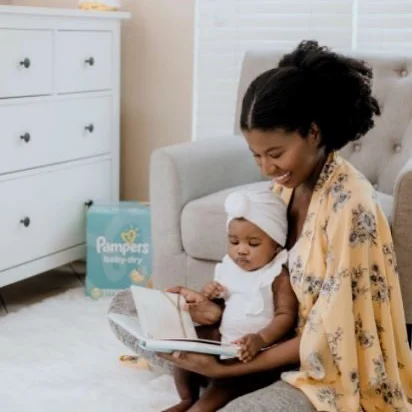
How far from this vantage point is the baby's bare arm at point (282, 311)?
5.88 feet

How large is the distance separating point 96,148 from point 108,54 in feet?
1.18

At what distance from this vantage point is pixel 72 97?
3.13 metres

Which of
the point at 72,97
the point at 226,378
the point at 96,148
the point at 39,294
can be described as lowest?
the point at 39,294

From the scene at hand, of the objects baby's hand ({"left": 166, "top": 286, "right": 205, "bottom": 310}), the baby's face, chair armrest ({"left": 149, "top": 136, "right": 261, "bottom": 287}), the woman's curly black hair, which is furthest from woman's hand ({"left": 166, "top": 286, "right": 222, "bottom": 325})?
chair armrest ({"left": 149, "top": 136, "right": 261, "bottom": 287})

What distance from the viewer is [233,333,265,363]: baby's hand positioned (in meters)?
1.74

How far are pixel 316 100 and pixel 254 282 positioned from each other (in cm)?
41

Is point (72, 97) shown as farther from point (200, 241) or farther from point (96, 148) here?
point (200, 241)

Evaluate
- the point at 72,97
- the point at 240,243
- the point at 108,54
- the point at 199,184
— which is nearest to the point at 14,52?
the point at 72,97

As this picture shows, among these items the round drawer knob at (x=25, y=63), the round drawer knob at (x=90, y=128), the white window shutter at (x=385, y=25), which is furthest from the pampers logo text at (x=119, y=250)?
the white window shutter at (x=385, y=25)

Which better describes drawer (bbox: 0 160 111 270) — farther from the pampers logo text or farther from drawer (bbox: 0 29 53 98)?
drawer (bbox: 0 29 53 98)

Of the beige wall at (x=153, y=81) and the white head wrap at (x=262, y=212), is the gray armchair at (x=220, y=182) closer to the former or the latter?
the white head wrap at (x=262, y=212)

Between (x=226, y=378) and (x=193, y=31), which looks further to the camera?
(x=193, y=31)

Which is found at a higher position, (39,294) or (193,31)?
(193,31)

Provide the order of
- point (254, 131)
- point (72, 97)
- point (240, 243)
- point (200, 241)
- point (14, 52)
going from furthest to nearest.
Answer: point (72, 97), point (14, 52), point (200, 241), point (240, 243), point (254, 131)
